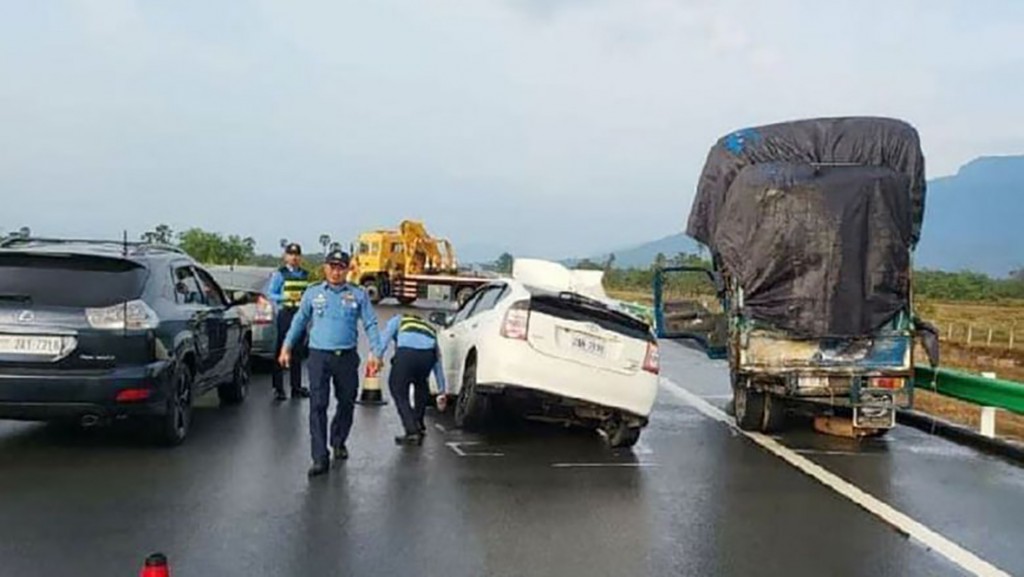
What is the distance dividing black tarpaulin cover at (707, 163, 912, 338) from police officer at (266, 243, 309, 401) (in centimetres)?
542

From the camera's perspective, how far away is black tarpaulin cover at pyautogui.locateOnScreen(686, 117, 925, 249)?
11.5 m

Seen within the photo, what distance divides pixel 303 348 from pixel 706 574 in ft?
26.4

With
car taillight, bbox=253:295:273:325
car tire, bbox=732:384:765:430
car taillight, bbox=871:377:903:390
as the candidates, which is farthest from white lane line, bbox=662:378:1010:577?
car taillight, bbox=253:295:273:325

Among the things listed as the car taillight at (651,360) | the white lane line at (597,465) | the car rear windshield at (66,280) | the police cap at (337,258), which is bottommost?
the white lane line at (597,465)

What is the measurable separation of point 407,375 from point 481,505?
9.41ft

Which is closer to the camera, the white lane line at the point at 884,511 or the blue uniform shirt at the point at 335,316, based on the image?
the white lane line at the point at 884,511

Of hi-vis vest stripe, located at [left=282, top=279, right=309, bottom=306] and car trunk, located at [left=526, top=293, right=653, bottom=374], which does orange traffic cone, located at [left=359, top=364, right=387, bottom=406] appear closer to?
hi-vis vest stripe, located at [left=282, top=279, right=309, bottom=306]

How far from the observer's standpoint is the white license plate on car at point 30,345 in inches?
333

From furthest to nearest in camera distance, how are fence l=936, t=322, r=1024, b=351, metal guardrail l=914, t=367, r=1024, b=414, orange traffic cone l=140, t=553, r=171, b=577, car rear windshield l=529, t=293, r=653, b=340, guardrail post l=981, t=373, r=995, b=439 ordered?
fence l=936, t=322, r=1024, b=351 < guardrail post l=981, t=373, r=995, b=439 < metal guardrail l=914, t=367, r=1024, b=414 < car rear windshield l=529, t=293, r=653, b=340 < orange traffic cone l=140, t=553, r=171, b=577

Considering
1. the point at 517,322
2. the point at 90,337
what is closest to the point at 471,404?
the point at 517,322

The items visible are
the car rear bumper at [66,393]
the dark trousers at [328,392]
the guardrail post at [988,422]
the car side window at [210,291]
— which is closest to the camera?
the car rear bumper at [66,393]

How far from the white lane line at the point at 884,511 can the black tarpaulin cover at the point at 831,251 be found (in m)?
1.32

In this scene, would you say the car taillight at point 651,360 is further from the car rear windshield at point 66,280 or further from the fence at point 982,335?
the fence at point 982,335

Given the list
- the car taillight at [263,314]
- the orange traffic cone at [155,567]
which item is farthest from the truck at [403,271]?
the orange traffic cone at [155,567]
